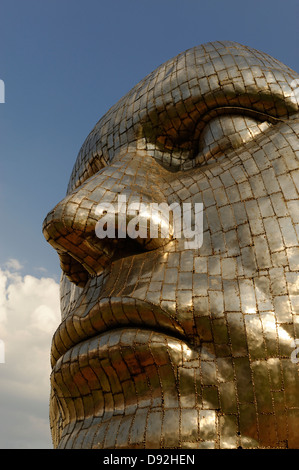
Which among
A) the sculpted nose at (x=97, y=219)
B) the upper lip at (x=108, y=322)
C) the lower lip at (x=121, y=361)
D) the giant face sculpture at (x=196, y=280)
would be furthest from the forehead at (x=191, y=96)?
the lower lip at (x=121, y=361)

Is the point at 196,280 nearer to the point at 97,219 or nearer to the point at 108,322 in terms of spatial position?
the point at 108,322

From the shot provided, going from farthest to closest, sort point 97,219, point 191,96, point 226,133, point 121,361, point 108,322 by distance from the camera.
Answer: point 191,96, point 226,133, point 97,219, point 108,322, point 121,361

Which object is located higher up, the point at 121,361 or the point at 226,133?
the point at 226,133

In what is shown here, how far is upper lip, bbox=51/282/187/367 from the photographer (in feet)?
8.23

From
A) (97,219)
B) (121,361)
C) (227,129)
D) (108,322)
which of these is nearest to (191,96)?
(227,129)

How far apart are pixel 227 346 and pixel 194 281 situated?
36 cm

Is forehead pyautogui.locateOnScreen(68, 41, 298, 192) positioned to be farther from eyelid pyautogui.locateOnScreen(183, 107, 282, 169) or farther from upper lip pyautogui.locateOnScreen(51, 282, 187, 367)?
upper lip pyautogui.locateOnScreen(51, 282, 187, 367)

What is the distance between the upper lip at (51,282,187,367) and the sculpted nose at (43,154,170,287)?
0.31 m

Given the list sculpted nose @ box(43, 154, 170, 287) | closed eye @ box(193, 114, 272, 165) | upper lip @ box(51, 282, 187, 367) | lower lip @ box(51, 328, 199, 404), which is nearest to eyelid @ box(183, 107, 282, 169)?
closed eye @ box(193, 114, 272, 165)

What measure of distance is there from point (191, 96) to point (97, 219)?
1143mm

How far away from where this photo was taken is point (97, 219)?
2.78 meters

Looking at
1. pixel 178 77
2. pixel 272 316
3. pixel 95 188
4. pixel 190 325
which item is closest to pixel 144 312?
pixel 190 325

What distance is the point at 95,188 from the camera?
2.95 metres
